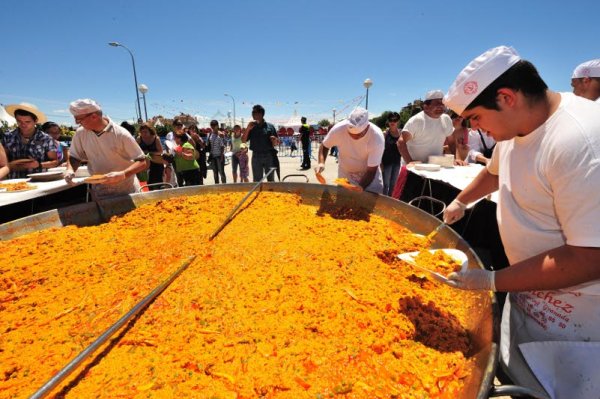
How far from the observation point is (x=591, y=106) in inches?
36.9

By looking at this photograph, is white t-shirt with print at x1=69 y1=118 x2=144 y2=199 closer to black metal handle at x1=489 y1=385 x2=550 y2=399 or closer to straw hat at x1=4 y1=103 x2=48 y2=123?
straw hat at x1=4 y1=103 x2=48 y2=123

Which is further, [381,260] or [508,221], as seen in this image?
[381,260]

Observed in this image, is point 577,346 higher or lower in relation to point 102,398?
higher

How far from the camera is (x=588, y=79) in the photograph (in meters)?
2.87

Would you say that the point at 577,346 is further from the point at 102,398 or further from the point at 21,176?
the point at 21,176

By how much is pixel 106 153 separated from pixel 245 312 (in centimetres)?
248

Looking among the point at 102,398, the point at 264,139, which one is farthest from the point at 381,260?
the point at 264,139

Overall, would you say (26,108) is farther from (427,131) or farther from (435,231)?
(427,131)

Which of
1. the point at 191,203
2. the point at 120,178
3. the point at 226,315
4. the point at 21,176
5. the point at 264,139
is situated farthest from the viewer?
the point at 264,139

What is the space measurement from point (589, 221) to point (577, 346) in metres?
0.48

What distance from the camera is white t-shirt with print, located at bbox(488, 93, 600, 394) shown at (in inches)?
33.2

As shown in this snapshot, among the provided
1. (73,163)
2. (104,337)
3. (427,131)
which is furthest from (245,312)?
(427,131)

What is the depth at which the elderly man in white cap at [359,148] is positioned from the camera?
315 centimetres

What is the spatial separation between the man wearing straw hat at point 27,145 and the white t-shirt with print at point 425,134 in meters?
5.07
